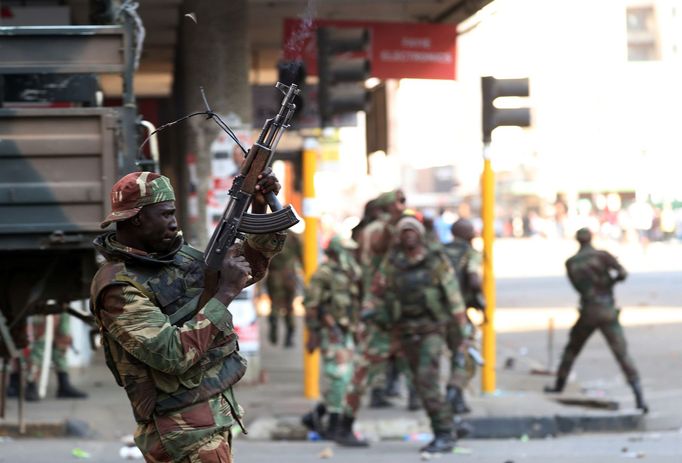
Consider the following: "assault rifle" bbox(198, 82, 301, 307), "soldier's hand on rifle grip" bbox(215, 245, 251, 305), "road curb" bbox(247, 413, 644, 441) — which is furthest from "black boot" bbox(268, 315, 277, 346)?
"soldier's hand on rifle grip" bbox(215, 245, 251, 305)

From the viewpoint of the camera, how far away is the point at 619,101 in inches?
2793

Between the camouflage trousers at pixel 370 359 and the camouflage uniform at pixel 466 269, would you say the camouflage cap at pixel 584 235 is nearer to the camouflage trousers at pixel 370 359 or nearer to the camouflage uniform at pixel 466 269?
the camouflage uniform at pixel 466 269

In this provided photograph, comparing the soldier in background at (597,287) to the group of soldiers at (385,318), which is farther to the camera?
the soldier in background at (597,287)

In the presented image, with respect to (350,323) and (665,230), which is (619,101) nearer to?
(665,230)

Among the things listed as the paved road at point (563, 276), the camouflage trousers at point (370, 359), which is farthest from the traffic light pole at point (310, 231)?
the paved road at point (563, 276)

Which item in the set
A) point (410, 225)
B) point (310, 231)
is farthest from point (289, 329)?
point (410, 225)

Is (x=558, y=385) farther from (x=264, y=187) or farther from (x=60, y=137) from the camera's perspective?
(x=264, y=187)

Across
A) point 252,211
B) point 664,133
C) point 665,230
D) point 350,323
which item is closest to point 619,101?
point 664,133

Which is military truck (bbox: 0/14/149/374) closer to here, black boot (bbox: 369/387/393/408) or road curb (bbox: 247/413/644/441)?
road curb (bbox: 247/413/644/441)

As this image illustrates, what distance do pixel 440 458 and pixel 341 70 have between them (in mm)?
3775

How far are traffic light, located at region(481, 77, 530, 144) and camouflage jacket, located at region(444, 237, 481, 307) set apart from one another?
3.34 feet

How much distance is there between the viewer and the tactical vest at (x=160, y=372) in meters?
4.37

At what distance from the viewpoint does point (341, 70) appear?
36.6ft

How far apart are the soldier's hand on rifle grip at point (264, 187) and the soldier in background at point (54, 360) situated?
679 cm
